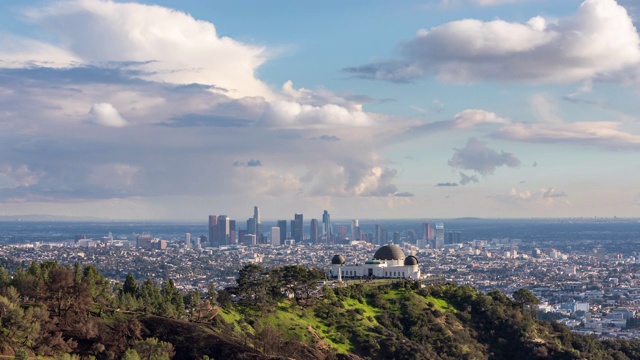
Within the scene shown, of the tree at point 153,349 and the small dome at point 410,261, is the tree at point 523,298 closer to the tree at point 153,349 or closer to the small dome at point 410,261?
the small dome at point 410,261

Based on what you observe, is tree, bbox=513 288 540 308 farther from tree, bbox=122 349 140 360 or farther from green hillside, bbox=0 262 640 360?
tree, bbox=122 349 140 360

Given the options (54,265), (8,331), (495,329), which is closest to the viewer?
(8,331)

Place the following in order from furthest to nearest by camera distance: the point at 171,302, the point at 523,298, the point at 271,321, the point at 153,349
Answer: the point at 523,298, the point at 271,321, the point at 171,302, the point at 153,349

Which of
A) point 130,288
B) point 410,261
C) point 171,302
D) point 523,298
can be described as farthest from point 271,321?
point 523,298

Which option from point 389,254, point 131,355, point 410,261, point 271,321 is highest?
point 389,254

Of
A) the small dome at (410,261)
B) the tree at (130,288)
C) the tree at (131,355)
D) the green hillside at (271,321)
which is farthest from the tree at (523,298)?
the tree at (131,355)

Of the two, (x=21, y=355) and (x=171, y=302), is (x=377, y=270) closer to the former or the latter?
(x=171, y=302)

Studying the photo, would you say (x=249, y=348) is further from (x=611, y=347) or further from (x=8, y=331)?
(x=611, y=347)

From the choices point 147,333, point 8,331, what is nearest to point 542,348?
point 147,333
